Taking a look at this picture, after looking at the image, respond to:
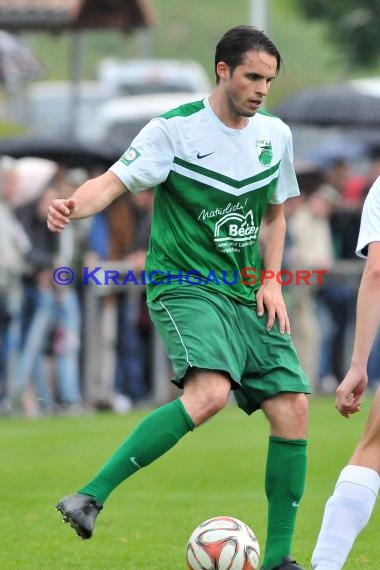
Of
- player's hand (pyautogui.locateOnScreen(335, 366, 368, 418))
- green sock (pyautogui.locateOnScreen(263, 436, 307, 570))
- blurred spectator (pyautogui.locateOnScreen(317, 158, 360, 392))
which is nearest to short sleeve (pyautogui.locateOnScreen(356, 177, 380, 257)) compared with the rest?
player's hand (pyautogui.locateOnScreen(335, 366, 368, 418))

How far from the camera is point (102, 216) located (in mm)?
15102

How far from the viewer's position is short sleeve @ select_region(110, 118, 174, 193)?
6910 mm

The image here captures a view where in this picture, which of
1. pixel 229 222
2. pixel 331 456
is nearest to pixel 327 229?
pixel 331 456

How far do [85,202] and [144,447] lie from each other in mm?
1080

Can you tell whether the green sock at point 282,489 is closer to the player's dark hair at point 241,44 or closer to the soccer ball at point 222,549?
the soccer ball at point 222,549

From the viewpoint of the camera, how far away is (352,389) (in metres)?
6.03

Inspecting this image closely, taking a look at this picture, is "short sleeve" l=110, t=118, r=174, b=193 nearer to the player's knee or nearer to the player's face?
the player's face

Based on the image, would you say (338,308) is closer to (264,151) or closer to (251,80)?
(264,151)

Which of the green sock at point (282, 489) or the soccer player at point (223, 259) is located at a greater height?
the soccer player at point (223, 259)

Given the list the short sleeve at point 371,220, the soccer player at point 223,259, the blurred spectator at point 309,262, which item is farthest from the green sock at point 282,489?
the blurred spectator at point 309,262

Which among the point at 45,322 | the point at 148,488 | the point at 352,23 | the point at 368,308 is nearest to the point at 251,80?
the point at 368,308

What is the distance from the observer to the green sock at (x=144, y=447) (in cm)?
668

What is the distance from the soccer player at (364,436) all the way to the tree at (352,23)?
23911mm

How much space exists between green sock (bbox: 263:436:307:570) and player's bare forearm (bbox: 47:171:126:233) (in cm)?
129
